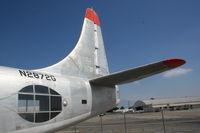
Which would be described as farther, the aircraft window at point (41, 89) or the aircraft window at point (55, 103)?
the aircraft window at point (55, 103)

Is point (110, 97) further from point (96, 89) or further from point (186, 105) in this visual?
point (186, 105)

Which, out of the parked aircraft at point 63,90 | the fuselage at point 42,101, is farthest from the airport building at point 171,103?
the fuselage at point 42,101

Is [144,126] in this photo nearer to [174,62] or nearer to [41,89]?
[174,62]

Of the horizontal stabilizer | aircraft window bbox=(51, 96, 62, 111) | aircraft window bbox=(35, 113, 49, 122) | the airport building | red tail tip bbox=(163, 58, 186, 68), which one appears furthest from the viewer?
the airport building

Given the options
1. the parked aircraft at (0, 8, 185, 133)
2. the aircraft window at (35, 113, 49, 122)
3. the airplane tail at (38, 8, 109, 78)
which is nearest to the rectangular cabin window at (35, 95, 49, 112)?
the parked aircraft at (0, 8, 185, 133)

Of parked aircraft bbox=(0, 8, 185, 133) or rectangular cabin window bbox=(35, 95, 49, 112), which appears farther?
rectangular cabin window bbox=(35, 95, 49, 112)

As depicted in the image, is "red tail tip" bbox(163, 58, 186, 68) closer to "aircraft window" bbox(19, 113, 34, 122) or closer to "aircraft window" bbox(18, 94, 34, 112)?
"aircraft window" bbox(18, 94, 34, 112)

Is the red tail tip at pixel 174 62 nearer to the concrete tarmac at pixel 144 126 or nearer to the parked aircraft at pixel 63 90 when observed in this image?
the parked aircraft at pixel 63 90

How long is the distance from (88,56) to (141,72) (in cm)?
309

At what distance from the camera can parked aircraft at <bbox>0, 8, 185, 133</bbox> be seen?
4918 millimetres

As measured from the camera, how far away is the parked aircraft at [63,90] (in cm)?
492

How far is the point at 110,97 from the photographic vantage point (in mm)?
8398

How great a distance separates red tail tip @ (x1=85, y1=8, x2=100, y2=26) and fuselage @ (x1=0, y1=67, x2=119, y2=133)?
3795mm

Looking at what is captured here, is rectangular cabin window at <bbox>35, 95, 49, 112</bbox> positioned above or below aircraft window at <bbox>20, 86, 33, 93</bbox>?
below
